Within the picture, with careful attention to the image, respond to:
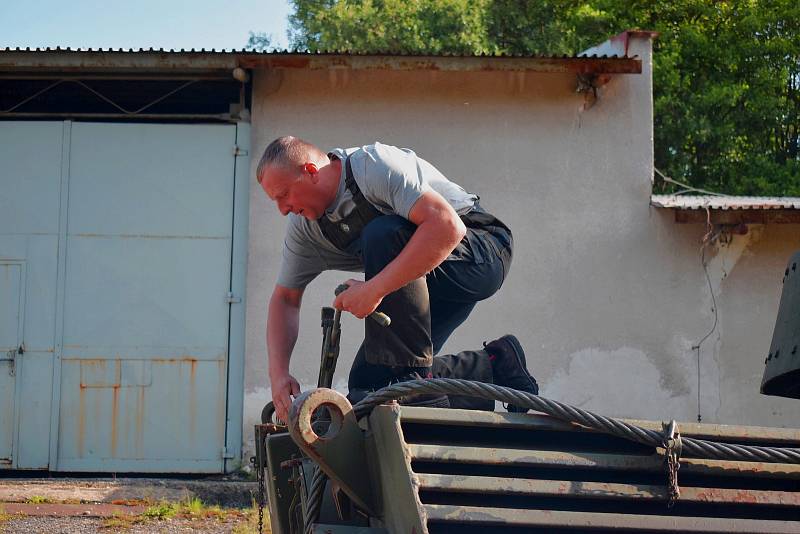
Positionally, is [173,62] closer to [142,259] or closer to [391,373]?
[142,259]

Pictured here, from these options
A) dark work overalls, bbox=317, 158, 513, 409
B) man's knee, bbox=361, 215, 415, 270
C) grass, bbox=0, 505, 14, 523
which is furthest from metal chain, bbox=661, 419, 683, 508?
grass, bbox=0, 505, 14, 523

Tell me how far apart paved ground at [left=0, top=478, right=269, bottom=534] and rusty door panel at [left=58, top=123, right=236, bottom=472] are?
744 millimetres

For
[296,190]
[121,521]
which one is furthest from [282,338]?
[121,521]

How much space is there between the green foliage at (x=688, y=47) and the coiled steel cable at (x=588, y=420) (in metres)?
16.3

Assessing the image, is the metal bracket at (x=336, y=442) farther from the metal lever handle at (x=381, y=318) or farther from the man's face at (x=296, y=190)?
the man's face at (x=296, y=190)

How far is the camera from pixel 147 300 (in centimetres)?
934

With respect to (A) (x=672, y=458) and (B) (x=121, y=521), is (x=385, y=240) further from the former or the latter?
(B) (x=121, y=521)

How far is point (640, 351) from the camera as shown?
9688 millimetres

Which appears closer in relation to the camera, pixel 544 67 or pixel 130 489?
pixel 130 489

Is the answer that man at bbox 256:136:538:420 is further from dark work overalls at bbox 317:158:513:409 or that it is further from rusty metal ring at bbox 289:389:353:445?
rusty metal ring at bbox 289:389:353:445

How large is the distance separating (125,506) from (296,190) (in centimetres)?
464

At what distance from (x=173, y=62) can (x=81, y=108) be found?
5.59 feet

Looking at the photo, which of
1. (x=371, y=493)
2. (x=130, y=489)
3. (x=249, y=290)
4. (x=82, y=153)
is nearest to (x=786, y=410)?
(x=249, y=290)

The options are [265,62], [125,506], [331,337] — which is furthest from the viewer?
[265,62]
